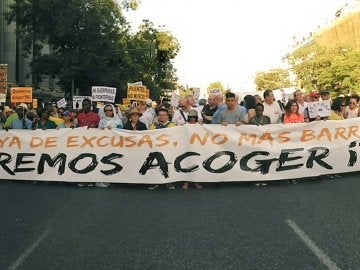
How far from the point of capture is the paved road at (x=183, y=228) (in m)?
4.93

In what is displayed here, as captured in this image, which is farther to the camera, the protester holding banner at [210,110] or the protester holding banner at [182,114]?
the protester holding banner at [182,114]

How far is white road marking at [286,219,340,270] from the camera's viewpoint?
15.6ft

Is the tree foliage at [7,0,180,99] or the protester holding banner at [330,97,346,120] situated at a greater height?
the tree foliage at [7,0,180,99]

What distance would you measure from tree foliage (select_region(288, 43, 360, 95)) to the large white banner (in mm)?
44576

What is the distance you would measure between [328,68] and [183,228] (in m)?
55.3

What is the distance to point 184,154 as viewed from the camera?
30.7 feet

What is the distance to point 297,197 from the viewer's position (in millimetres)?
7977

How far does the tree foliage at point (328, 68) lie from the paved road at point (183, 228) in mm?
46874

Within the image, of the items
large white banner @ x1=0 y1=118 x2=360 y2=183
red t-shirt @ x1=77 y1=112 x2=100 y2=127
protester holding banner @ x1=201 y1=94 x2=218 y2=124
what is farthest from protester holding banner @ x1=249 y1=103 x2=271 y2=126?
red t-shirt @ x1=77 y1=112 x2=100 y2=127

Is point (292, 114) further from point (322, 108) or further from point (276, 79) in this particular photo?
point (276, 79)

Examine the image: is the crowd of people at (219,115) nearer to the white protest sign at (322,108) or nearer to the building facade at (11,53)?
the white protest sign at (322,108)

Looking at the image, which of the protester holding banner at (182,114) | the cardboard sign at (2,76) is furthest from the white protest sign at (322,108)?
the cardboard sign at (2,76)

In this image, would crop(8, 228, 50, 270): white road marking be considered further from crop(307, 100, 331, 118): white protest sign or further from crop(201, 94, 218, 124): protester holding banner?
crop(307, 100, 331, 118): white protest sign

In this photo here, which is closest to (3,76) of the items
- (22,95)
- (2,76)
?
(2,76)
